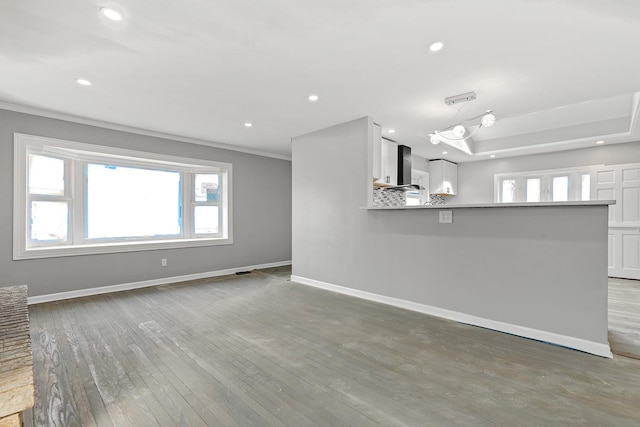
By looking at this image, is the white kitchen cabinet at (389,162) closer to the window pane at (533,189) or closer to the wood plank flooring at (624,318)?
the wood plank flooring at (624,318)

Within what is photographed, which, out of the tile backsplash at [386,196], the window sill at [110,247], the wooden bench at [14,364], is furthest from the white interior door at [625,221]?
the wooden bench at [14,364]

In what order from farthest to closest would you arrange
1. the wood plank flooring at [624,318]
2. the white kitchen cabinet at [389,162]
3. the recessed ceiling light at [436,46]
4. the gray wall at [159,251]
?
1. the white kitchen cabinet at [389,162]
2. the gray wall at [159,251]
3. the wood plank flooring at [624,318]
4. the recessed ceiling light at [436,46]

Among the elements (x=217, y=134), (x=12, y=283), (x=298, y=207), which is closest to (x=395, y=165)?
(x=298, y=207)

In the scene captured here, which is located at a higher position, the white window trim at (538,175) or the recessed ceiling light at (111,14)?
the recessed ceiling light at (111,14)

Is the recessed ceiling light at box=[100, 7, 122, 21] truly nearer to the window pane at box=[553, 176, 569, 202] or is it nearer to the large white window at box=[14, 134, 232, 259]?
the large white window at box=[14, 134, 232, 259]

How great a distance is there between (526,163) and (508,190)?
26.1 inches

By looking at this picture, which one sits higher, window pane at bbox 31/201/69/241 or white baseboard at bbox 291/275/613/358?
window pane at bbox 31/201/69/241

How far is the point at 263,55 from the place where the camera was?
2.43 meters

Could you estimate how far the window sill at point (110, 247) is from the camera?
3.65 meters

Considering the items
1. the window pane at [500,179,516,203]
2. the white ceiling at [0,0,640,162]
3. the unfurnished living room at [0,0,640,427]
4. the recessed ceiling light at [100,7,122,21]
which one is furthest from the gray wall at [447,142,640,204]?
the recessed ceiling light at [100,7,122,21]

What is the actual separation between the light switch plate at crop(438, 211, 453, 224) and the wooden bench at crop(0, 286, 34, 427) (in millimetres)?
3246

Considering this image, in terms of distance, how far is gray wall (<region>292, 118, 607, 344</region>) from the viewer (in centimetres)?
241

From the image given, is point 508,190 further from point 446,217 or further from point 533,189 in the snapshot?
point 446,217

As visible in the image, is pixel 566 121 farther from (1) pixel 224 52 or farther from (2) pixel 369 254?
(1) pixel 224 52
